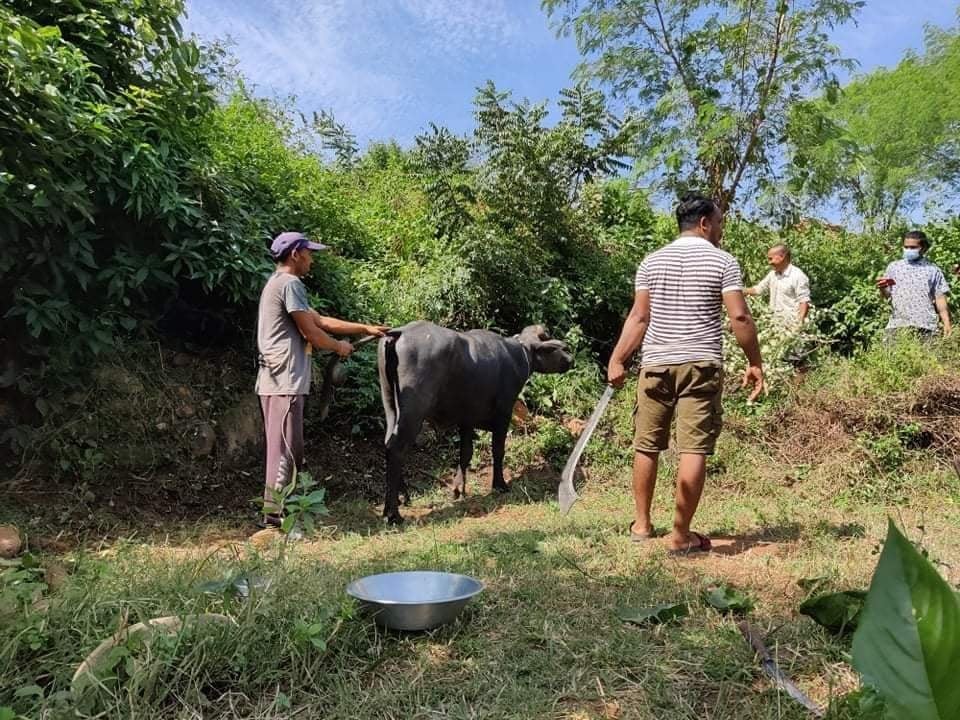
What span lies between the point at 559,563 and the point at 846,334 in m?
6.46

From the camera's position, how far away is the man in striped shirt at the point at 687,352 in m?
3.45

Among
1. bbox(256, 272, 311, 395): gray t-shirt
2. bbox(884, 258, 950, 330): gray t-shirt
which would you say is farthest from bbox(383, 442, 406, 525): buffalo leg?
bbox(884, 258, 950, 330): gray t-shirt

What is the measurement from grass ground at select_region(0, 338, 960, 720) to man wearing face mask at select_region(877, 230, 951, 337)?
2758 mm

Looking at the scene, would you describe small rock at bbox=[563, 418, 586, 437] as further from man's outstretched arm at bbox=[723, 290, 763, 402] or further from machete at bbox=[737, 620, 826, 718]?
machete at bbox=[737, 620, 826, 718]

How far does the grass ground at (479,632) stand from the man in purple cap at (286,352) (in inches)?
23.1

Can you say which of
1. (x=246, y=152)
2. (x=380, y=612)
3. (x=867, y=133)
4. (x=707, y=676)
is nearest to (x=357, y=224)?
(x=246, y=152)

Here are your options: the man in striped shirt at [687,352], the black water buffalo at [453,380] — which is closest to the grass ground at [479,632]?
the man in striped shirt at [687,352]

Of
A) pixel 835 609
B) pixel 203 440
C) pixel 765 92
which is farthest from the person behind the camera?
pixel 765 92

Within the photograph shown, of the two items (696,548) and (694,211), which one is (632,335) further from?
(696,548)

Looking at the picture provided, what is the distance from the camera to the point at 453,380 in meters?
5.14

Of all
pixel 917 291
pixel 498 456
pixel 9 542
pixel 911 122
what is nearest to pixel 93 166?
pixel 9 542

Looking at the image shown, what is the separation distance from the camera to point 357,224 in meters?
8.02

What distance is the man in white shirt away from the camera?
21.7 ft

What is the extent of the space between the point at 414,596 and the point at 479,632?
280mm
